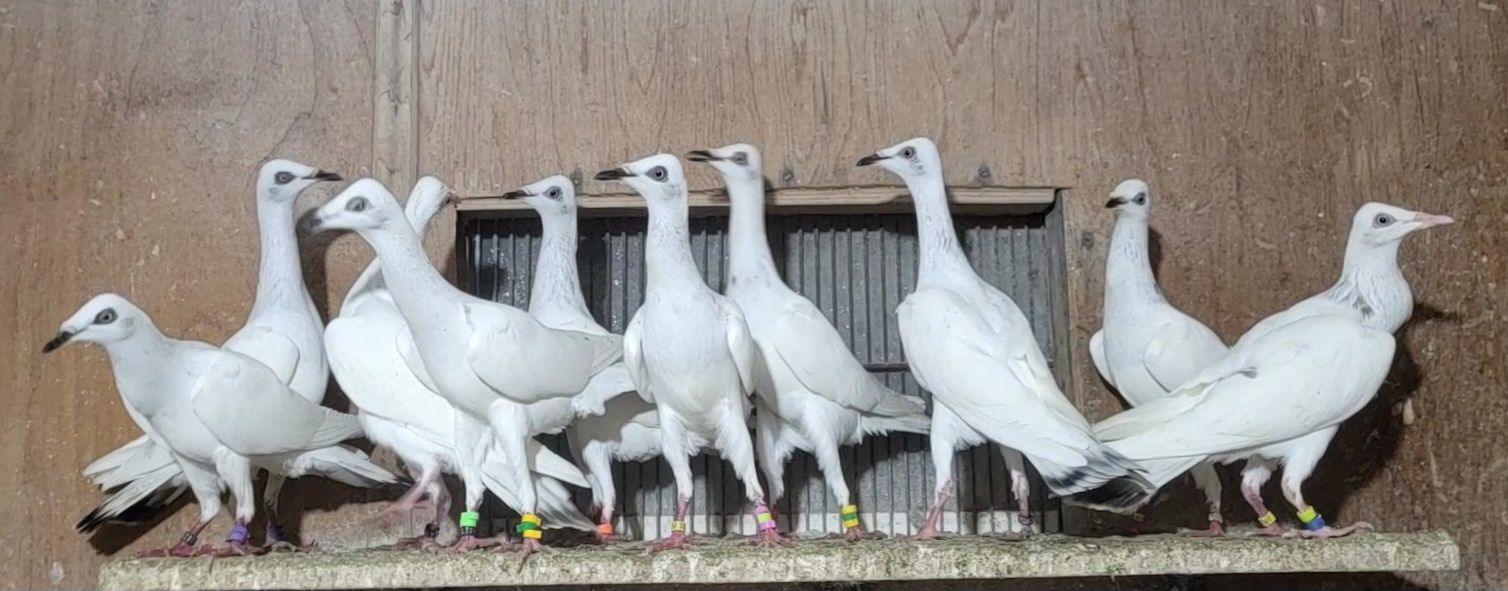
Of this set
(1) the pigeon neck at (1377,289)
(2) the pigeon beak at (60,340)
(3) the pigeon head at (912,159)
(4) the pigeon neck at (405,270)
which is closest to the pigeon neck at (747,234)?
(3) the pigeon head at (912,159)

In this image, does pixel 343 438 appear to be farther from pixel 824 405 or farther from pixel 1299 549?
pixel 1299 549

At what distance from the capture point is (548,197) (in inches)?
118

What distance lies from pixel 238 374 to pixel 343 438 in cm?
25

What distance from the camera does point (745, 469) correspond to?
2672mm

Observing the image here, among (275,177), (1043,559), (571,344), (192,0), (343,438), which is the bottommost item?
(1043,559)

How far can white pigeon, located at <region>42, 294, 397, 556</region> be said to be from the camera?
258cm

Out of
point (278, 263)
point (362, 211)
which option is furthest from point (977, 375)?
point (278, 263)

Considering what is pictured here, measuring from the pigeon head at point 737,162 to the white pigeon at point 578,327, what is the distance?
0.31 meters

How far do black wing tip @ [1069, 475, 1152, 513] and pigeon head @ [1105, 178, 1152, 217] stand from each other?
711 mm

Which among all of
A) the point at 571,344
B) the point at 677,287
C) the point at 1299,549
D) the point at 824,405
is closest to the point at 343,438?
the point at 571,344

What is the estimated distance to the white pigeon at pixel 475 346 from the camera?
2.55m

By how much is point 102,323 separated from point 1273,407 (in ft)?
6.51

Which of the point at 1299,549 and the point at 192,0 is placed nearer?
the point at 1299,549

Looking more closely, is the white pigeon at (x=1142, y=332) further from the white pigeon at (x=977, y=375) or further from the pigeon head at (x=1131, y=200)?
the white pigeon at (x=977, y=375)
